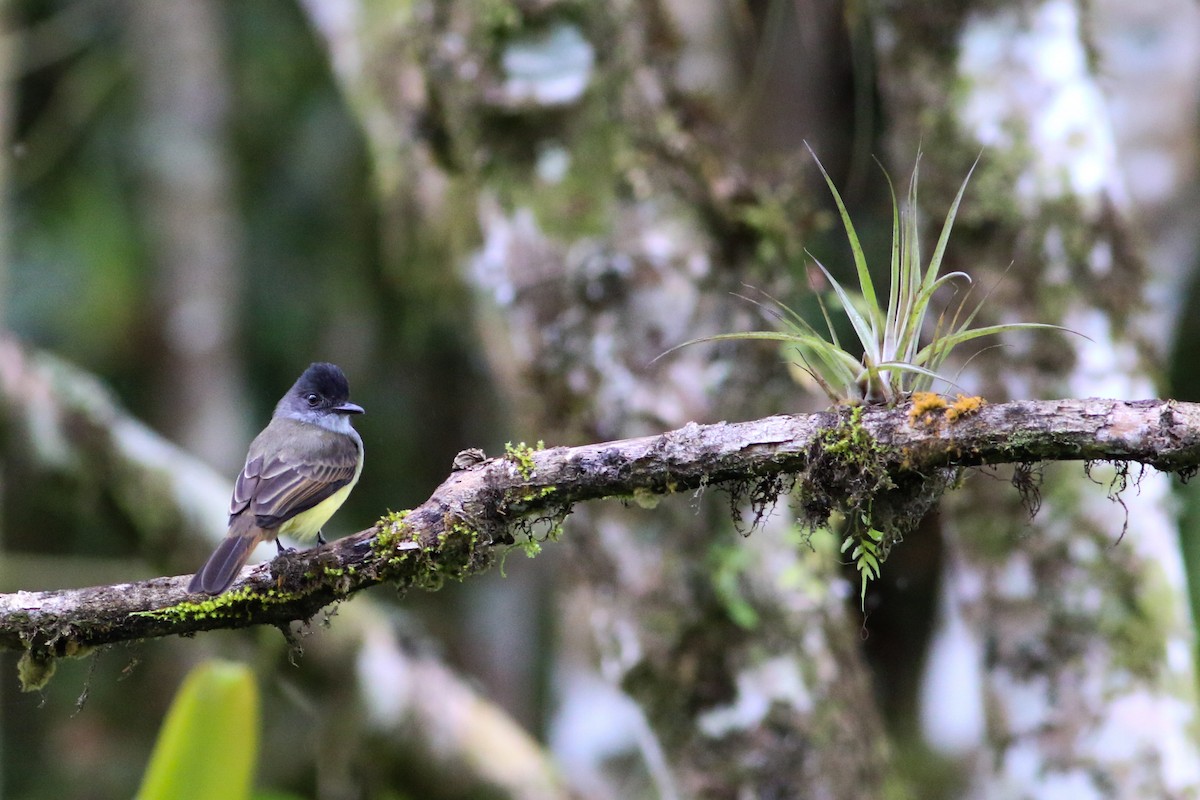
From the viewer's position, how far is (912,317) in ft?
7.25

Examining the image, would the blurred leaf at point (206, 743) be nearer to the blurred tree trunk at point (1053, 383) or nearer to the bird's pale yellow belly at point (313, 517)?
the bird's pale yellow belly at point (313, 517)

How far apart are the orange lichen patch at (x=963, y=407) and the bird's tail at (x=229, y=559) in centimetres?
144

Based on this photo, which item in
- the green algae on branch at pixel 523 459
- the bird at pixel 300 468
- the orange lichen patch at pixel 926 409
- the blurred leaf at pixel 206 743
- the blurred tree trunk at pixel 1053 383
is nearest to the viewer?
the orange lichen patch at pixel 926 409

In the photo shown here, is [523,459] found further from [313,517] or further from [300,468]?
[313,517]

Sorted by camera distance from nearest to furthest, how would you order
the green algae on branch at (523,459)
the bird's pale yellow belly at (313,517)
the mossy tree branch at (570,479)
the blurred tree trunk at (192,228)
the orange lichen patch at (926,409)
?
the mossy tree branch at (570,479), the orange lichen patch at (926,409), the green algae on branch at (523,459), the bird's pale yellow belly at (313,517), the blurred tree trunk at (192,228)

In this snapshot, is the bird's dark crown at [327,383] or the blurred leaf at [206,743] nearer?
the blurred leaf at [206,743]

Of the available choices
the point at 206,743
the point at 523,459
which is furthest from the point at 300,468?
the point at 523,459

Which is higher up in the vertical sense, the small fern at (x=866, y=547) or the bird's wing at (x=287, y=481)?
the small fern at (x=866, y=547)

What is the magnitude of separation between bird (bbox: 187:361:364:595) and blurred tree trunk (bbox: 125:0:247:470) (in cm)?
348

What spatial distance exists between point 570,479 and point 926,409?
2.16 feet

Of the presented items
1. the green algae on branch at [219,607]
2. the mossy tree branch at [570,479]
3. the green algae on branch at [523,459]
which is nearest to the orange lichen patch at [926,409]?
the mossy tree branch at [570,479]

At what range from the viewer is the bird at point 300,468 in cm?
322

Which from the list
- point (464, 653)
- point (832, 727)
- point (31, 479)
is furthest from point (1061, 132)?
point (464, 653)

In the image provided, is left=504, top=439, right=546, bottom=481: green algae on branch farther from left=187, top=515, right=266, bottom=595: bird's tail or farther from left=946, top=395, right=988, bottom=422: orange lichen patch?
left=946, top=395, right=988, bottom=422: orange lichen patch
